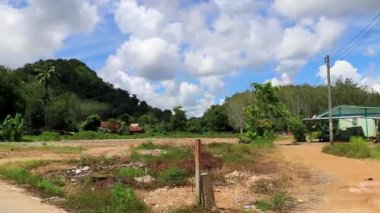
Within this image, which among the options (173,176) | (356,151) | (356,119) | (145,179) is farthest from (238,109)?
(173,176)

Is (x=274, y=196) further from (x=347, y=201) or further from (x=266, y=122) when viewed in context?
(x=266, y=122)

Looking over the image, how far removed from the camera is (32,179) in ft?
74.2

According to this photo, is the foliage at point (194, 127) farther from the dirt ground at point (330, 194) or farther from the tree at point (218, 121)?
the dirt ground at point (330, 194)

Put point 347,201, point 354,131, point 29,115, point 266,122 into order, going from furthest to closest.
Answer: point 29,115 < point 354,131 < point 266,122 < point 347,201

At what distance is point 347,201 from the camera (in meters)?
15.2

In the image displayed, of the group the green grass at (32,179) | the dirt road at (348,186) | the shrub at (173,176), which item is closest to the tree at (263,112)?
the dirt road at (348,186)

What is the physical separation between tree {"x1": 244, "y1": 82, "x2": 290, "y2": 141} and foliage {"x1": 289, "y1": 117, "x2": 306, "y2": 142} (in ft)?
8.08

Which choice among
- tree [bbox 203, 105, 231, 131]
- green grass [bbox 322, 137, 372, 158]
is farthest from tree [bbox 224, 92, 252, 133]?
green grass [bbox 322, 137, 372, 158]

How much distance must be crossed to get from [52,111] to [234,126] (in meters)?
36.7

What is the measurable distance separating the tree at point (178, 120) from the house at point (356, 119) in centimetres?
5276

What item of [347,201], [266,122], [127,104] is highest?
[127,104]

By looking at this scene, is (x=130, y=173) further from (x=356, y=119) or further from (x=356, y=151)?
(x=356, y=119)

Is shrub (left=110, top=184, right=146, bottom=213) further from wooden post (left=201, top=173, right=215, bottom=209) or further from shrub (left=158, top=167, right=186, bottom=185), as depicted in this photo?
shrub (left=158, top=167, right=186, bottom=185)

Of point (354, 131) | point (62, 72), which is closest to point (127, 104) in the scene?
point (62, 72)
